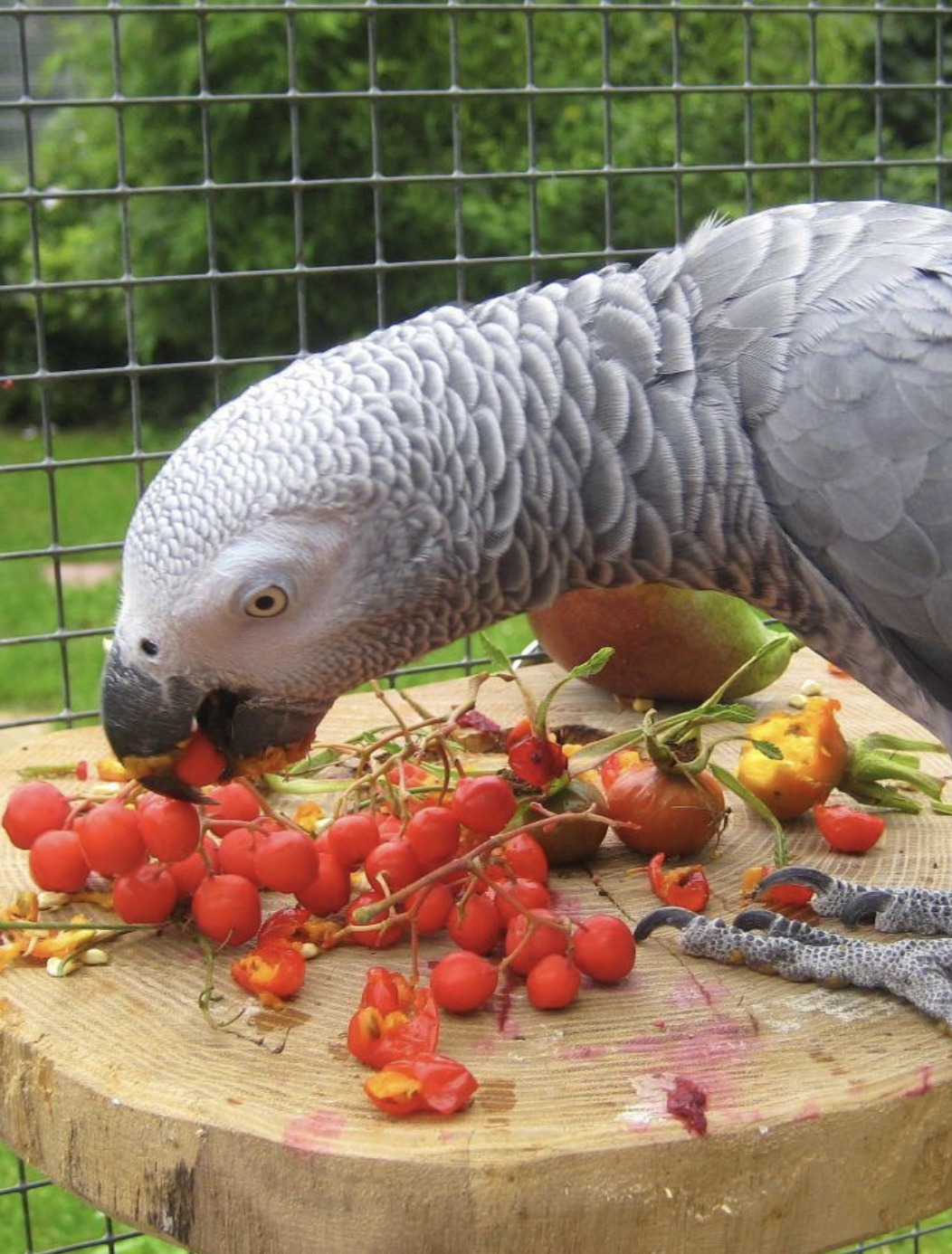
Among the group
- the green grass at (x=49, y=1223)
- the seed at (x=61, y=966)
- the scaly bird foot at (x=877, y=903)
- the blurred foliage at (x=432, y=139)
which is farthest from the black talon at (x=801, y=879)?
the blurred foliage at (x=432, y=139)

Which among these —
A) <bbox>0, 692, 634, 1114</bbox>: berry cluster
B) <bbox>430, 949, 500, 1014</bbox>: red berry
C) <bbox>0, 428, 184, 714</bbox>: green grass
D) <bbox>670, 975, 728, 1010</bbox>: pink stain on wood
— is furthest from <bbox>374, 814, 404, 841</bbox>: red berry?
<bbox>0, 428, 184, 714</bbox>: green grass

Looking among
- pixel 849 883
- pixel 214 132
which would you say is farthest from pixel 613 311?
pixel 214 132

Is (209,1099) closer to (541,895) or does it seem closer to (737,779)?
(541,895)

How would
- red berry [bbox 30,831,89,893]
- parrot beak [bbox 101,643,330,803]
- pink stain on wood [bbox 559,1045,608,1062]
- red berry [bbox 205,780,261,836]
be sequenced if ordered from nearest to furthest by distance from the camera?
1. pink stain on wood [bbox 559,1045,608,1062]
2. parrot beak [bbox 101,643,330,803]
3. red berry [bbox 30,831,89,893]
4. red berry [bbox 205,780,261,836]

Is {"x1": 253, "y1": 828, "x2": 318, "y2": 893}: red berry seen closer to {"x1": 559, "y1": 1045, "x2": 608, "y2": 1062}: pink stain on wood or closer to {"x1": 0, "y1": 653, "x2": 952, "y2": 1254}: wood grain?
{"x1": 0, "y1": 653, "x2": 952, "y2": 1254}: wood grain

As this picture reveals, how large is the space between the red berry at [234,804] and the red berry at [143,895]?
0.11 m

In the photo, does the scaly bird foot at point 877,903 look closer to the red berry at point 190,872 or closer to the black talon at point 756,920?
the black talon at point 756,920

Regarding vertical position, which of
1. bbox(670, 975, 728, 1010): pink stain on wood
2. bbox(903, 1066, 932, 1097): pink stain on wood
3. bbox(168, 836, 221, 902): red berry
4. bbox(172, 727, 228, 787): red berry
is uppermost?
bbox(172, 727, 228, 787): red berry

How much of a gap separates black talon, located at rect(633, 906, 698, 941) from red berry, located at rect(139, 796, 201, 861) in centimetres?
45

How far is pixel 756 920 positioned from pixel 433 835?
34cm

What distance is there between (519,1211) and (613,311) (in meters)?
0.85

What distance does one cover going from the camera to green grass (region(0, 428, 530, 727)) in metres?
4.30

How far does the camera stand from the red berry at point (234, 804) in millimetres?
1476

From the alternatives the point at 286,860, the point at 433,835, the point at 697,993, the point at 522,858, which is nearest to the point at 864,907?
the point at 697,993
